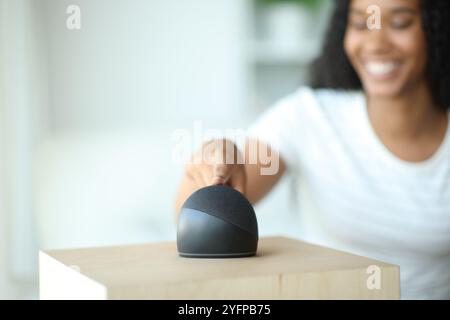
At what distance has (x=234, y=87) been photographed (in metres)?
3.12

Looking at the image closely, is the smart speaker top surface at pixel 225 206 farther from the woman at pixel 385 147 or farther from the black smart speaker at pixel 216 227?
the woman at pixel 385 147

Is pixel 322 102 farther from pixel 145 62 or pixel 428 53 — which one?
pixel 145 62

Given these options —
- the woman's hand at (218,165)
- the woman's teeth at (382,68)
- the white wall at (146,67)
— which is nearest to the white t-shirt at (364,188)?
the woman's teeth at (382,68)

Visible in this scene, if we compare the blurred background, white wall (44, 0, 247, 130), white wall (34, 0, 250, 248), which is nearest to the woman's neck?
the blurred background

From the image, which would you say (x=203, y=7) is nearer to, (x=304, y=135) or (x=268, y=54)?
(x=268, y=54)

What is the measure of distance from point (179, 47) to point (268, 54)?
0.40m

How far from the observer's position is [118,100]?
2.94 m

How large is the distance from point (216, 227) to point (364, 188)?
809 mm

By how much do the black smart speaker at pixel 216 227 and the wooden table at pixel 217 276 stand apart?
0.6 inches

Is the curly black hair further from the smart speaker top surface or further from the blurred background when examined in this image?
the smart speaker top surface

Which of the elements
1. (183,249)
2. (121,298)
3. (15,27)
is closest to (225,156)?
(183,249)

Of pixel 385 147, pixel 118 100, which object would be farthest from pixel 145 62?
pixel 385 147

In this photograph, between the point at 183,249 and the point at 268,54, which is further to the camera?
the point at 268,54

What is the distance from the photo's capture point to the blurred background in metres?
2.06
